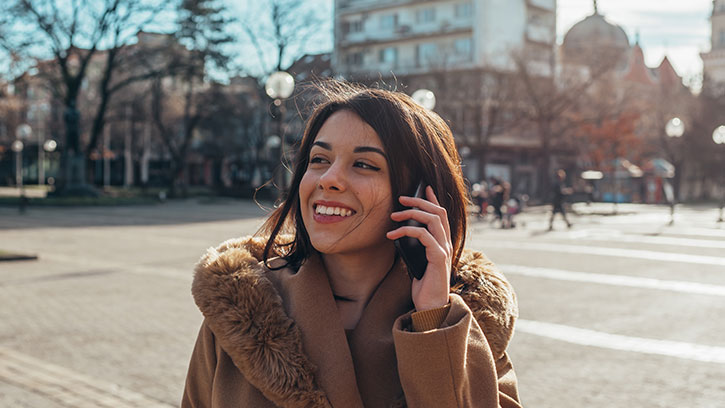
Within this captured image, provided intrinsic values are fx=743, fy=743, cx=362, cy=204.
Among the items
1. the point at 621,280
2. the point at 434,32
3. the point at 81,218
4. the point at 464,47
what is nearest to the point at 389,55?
the point at 434,32

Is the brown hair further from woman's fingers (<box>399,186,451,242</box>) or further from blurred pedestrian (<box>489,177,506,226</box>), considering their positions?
blurred pedestrian (<box>489,177,506,226</box>)

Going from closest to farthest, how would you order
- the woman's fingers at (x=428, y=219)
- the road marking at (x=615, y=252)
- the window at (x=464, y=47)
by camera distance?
the woman's fingers at (x=428, y=219) → the road marking at (x=615, y=252) → the window at (x=464, y=47)

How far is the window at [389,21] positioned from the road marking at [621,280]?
164 ft

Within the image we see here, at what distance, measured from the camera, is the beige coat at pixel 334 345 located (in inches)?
67.7

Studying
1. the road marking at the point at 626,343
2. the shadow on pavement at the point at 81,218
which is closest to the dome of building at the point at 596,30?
the shadow on pavement at the point at 81,218

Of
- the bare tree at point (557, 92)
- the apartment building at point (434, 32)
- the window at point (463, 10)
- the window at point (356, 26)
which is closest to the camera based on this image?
the bare tree at point (557, 92)

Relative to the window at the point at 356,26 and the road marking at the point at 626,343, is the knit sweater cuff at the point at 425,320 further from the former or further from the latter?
the window at the point at 356,26

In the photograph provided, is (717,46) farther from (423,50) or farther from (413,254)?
(413,254)

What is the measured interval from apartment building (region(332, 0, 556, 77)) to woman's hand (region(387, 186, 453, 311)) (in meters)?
51.8

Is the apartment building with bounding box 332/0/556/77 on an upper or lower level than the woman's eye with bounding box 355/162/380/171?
upper

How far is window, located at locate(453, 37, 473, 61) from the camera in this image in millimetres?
54791

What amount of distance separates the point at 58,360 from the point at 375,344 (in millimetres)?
5087

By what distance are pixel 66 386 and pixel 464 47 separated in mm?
53190

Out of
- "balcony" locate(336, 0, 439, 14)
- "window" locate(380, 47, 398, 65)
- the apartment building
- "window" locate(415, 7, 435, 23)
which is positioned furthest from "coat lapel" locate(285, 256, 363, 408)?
"balcony" locate(336, 0, 439, 14)
